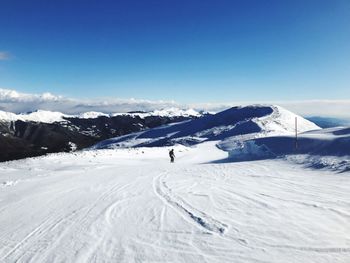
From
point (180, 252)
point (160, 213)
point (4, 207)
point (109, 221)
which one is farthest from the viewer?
point (4, 207)

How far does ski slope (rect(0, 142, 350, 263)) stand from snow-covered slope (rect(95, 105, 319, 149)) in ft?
253

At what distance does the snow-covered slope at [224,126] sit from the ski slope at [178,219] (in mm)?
77248

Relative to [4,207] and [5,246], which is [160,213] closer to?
[5,246]

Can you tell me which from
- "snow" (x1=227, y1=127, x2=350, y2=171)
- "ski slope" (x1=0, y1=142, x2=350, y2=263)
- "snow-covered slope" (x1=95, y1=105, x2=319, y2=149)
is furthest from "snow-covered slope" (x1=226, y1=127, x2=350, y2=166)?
"snow-covered slope" (x1=95, y1=105, x2=319, y2=149)

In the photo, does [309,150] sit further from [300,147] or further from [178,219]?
[178,219]

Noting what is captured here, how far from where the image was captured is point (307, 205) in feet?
40.7

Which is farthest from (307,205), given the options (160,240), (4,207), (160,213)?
(4,207)

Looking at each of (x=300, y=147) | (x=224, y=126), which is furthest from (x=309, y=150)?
(x=224, y=126)

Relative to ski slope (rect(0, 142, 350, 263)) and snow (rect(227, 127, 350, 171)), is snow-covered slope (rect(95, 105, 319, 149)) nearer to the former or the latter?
snow (rect(227, 127, 350, 171))

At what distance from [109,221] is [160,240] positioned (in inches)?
98.2

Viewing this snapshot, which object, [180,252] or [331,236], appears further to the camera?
[331,236]

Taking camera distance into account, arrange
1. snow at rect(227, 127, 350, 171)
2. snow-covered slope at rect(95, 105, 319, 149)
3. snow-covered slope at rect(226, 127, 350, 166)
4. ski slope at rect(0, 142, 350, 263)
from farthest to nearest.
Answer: snow-covered slope at rect(95, 105, 319, 149) < snow-covered slope at rect(226, 127, 350, 166) < snow at rect(227, 127, 350, 171) < ski slope at rect(0, 142, 350, 263)

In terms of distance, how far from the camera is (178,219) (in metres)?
11.1

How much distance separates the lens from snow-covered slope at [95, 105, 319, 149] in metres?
103
